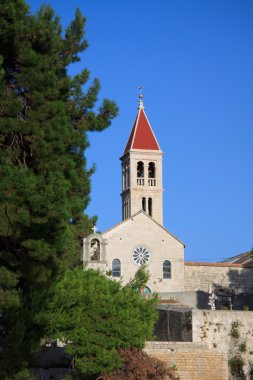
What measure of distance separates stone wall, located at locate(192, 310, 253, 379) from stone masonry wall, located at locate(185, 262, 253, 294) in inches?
797

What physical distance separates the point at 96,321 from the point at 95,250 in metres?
18.4

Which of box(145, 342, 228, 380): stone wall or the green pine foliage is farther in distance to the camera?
box(145, 342, 228, 380): stone wall

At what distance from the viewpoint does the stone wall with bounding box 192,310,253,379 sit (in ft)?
112

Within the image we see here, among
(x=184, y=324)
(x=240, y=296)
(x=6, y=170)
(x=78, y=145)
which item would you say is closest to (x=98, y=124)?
(x=78, y=145)

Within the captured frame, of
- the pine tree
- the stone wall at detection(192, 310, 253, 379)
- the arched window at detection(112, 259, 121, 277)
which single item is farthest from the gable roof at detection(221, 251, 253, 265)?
the pine tree

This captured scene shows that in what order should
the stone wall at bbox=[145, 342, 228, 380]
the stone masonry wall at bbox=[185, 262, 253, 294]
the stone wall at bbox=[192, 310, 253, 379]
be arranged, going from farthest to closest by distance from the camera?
the stone masonry wall at bbox=[185, 262, 253, 294] < the stone wall at bbox=[192, 310, 253, 379] < the stone wall at bbox=[145, 342, 228, 380]

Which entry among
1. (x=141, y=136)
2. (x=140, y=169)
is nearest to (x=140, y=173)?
(x=140, y=169)

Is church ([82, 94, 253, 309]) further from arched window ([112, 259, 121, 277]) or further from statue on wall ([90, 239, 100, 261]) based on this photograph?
statue on wall ([90, 239, 100, 261])

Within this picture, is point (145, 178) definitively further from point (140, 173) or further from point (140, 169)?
point (140, 169)

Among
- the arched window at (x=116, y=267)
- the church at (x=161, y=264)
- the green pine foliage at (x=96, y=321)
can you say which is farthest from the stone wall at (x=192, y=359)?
the arched window at (x=116, y=267)

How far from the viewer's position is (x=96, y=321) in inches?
1017

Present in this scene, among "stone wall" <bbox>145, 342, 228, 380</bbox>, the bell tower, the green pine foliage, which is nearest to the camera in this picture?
the green pine foliage

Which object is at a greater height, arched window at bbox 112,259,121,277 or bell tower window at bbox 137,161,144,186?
bell tower window at bbox 137,161,144,186

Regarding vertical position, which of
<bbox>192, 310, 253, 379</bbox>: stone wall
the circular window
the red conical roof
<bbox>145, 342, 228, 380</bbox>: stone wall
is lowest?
<bbox>145, 342, 228, 380</bbox>: stone wall
